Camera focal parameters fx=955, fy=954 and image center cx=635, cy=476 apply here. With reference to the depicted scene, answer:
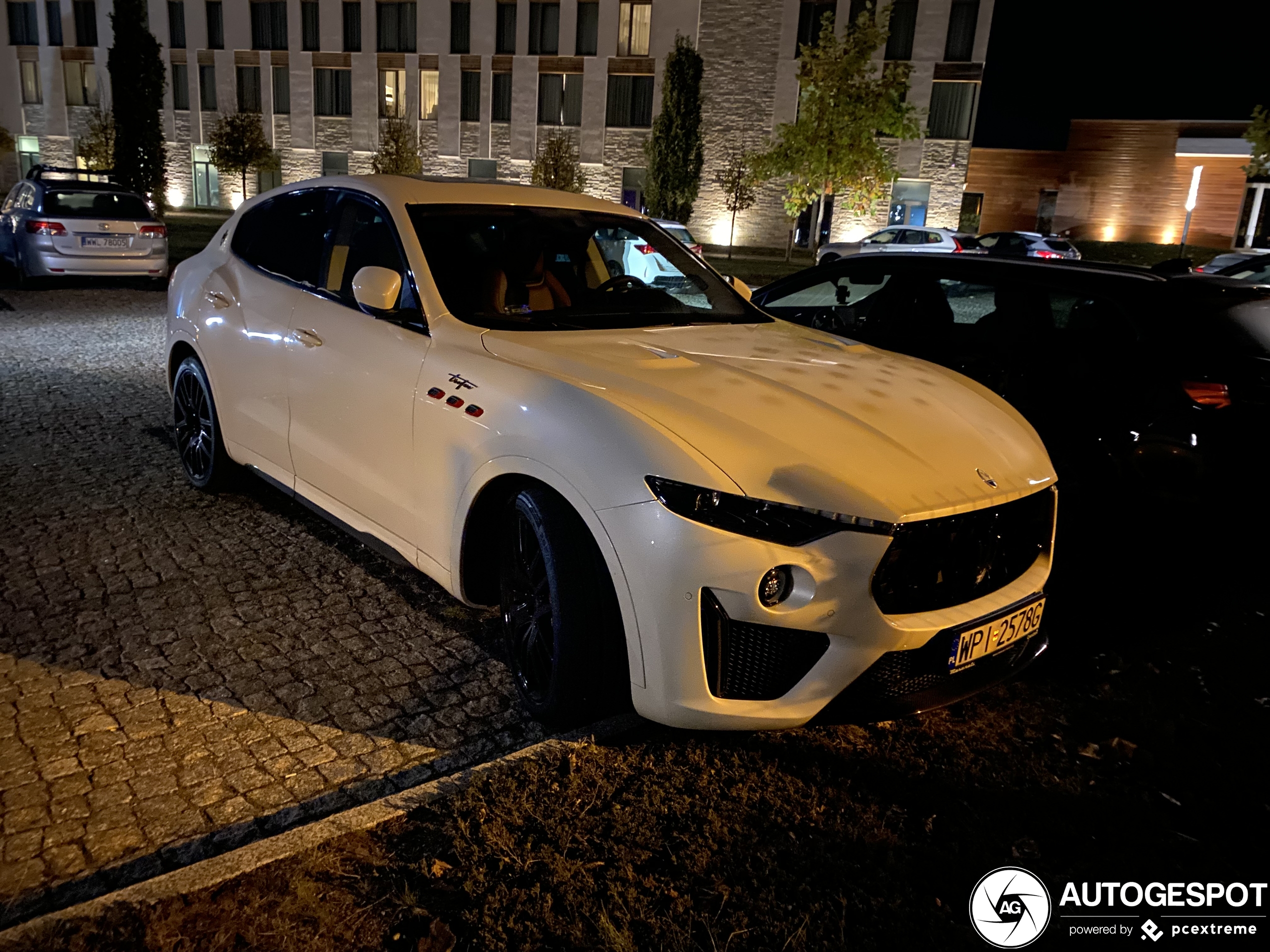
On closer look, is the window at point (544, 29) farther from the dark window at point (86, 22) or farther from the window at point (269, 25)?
the dark window at point (86, 22)

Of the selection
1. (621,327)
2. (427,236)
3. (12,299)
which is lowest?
(12,299)

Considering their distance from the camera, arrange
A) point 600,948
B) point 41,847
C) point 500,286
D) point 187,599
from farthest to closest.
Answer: point 187,599, point 500,286, point 41,847, point 600,948

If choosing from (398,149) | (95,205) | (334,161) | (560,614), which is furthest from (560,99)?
(560,614)

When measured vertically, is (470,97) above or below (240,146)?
above

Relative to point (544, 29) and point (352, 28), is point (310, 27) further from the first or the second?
point (544, 29)

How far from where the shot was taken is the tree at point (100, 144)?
4762cm

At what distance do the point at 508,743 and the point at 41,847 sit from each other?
1.33 meters

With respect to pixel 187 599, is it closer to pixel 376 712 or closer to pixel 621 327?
pixel 376 712

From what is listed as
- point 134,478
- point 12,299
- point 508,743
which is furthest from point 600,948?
point 12,299

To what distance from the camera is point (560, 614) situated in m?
2.92

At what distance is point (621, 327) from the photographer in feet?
12.8

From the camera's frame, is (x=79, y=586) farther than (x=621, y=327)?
Yes

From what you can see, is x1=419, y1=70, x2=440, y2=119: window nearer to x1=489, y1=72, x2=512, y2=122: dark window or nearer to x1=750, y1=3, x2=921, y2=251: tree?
x1=489, y1=72, x2=512, y2=122: dark window

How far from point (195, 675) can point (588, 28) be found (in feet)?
150
